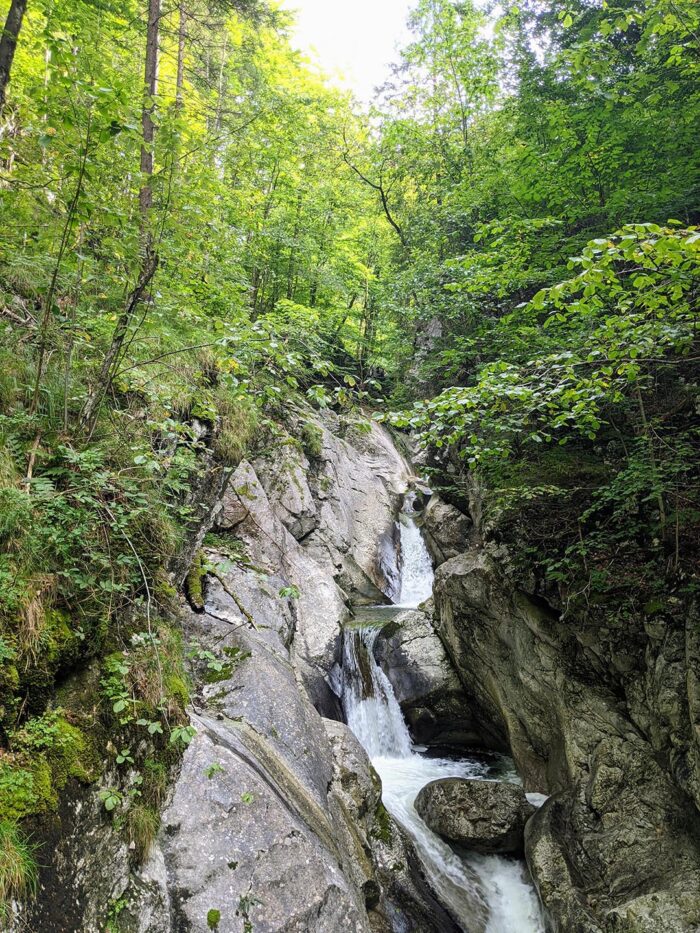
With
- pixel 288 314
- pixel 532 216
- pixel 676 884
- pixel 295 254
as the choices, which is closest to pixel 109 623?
pixel 676 884

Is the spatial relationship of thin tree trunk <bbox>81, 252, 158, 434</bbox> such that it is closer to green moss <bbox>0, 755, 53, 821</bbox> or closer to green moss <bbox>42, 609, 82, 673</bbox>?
green moss <bbox>42, 609, 82, 673</bbox>

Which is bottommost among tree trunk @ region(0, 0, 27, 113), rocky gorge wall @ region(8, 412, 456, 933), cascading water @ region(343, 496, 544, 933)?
cascading water @ region(343, 496, 544, 933)

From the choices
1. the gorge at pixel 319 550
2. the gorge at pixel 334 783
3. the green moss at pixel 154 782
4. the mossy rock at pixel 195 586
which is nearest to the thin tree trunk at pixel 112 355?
the gorge at pixel 319 550

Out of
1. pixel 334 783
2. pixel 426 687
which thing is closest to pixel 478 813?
pixel 334 783

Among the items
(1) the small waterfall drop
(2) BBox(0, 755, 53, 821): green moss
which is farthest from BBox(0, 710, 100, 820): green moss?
(1) the small waterfall drop

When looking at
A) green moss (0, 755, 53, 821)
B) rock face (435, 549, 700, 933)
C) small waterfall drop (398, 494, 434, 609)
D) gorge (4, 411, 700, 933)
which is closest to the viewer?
green moss (0, 755, 53, 821)

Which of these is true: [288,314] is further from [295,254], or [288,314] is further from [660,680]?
[660,680]

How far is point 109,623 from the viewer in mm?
3896

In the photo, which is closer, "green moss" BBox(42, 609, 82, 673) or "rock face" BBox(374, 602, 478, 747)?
"green moss" BBox(42, 609, 82, 673)

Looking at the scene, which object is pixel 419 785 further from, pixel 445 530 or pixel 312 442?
pixel 312 442

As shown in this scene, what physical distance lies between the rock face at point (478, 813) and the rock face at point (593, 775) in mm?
403

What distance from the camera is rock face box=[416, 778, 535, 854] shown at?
23.0 ft

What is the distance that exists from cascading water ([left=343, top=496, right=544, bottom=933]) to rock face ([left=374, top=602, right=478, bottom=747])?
237mm

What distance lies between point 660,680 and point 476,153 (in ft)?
44.5
